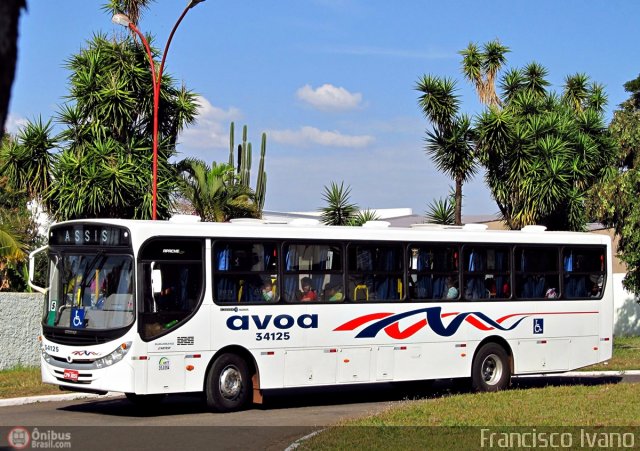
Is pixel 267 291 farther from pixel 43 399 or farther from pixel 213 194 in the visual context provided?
pixel 213 194

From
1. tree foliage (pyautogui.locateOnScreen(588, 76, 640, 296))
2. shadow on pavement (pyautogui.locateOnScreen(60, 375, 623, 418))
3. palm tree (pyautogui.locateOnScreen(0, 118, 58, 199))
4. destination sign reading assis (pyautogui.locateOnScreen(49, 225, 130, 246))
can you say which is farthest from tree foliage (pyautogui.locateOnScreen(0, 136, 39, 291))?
tree foliage (pyautogui.locateOnScreen(588, 76, 640, 296))

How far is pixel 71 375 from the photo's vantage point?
15680mm

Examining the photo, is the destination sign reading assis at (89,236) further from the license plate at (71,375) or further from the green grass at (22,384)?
the green grass at (22,384)

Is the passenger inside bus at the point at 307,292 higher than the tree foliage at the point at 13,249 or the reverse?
the reverse

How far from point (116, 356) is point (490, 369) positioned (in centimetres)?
773

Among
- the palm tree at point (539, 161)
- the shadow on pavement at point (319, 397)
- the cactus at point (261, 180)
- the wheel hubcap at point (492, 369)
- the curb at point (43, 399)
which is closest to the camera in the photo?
the shadow on pavement at point (319, 397)

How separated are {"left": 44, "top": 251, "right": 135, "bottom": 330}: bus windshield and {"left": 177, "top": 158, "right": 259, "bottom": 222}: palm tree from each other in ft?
46.0

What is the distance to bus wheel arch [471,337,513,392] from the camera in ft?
64.5

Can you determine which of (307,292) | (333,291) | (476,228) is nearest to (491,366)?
(476,228)

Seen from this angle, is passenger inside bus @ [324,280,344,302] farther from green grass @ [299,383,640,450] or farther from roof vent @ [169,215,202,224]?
roof vent @ [169,215,202,224]

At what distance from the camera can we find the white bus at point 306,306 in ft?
51.5

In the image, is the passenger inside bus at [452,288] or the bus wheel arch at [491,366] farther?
the bus wheel arch at [491,366]

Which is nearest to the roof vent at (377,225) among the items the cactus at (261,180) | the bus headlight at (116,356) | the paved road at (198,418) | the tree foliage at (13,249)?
the paved road at (198,418)

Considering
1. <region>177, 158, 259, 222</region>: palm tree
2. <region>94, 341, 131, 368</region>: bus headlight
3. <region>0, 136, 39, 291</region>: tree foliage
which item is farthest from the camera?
<region>177, 158, 259, 222</region>: palm tree
